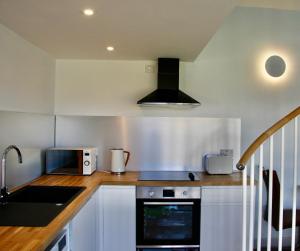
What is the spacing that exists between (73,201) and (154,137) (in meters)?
1.52

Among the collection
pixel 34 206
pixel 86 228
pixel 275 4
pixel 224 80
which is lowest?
pixel 86 228

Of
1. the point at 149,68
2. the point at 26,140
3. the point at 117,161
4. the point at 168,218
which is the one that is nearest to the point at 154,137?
the point at 117,161

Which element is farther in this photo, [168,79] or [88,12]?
[168,79]

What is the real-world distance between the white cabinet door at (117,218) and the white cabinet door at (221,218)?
0.67 m

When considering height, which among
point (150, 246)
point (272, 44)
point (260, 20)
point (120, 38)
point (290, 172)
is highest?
point (260, 20)

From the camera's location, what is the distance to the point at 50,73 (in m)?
3.12

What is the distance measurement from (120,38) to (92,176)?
137 cm

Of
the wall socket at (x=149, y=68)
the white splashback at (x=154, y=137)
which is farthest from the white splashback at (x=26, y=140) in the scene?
the wall socket at (x=149, y=68)

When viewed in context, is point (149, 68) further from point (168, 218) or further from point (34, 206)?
point (34, 206)

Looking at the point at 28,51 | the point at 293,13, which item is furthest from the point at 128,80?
the point at 293,13

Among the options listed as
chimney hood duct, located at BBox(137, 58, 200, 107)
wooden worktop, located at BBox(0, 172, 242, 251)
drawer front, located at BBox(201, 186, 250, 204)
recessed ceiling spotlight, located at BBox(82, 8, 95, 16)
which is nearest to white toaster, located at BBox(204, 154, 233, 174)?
wooden worktop, located at BBox(0, 172, 242, 251)

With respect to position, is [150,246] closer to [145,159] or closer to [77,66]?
[145,159]

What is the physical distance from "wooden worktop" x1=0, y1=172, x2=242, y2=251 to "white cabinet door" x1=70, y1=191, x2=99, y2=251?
8cm

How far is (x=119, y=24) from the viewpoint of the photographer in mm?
2074
